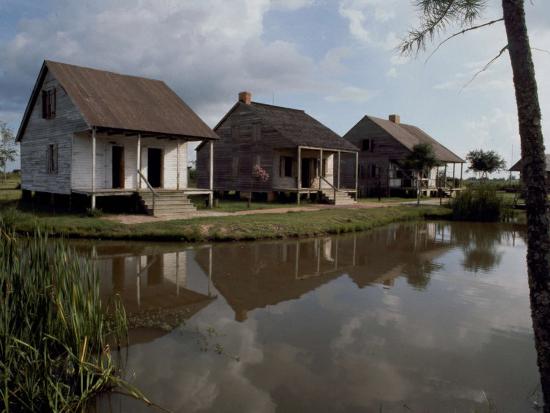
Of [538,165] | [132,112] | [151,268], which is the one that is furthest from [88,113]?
[538,165]

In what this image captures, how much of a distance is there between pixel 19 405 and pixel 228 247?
962cm

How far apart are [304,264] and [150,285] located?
13.6 ft

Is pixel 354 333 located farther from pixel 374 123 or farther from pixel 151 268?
pixel 374 123

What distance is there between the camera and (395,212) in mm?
24219

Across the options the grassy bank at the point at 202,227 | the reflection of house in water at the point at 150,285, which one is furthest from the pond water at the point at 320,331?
the grassy bank at the point at 202,227

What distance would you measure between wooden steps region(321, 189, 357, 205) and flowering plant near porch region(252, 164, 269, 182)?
11.6 ft

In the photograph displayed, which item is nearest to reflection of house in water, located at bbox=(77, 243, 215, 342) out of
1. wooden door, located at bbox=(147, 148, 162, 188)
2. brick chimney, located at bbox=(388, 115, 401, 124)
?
wooden door, located at bbox=(147, 148, 162, 188)

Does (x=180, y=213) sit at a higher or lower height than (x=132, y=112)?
lower

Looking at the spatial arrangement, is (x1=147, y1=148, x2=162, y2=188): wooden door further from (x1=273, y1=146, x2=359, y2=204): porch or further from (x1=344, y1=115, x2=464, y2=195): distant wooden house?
(x1=344, y1=115, x2=464, y2=195): distant wooden house

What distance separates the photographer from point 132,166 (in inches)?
845

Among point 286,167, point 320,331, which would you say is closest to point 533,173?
point 320,331

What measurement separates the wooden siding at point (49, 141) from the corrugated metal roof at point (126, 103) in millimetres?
605

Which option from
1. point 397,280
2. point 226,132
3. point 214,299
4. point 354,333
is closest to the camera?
point 354,333

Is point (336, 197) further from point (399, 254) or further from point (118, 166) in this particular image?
point (399, 254)
